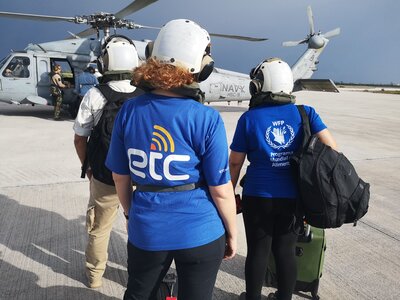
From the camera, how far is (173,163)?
1460mm

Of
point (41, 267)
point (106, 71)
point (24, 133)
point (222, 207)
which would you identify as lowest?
point (24, 133)

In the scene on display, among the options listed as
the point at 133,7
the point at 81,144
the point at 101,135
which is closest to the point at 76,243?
the point at 81,144

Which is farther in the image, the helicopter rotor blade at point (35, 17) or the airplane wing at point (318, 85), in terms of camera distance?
the airplane wing at point (318, 85)

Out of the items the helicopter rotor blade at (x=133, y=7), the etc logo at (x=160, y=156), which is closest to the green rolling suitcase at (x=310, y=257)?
the etc logo at (x=160, y=156)

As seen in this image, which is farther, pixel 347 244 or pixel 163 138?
pixel 347 244

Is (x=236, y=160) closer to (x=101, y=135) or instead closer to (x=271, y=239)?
(x=271, y=239)

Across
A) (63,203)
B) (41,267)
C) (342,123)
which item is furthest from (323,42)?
(41,267)

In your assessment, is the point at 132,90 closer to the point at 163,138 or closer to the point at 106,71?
the point at 106,71

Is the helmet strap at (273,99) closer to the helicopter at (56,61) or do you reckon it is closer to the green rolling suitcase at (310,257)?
the green rolling suitcase at (310,257)

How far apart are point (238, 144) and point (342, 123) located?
11.0 metres

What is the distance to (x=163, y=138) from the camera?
144 cm

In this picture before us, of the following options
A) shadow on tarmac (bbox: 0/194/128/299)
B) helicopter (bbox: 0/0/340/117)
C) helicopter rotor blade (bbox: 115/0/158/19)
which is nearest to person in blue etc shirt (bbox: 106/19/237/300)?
shadow on tarmac (bbox: 0/194/128/299)

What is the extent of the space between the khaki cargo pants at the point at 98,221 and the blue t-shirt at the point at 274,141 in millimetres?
1124

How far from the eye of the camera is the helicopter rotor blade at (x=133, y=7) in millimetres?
9105
